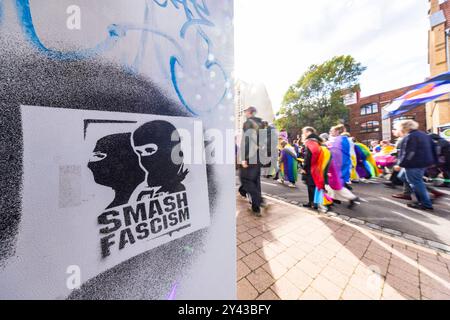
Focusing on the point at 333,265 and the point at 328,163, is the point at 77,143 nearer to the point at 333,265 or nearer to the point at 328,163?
the point at 333,265

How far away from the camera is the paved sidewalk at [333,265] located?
1698 mm

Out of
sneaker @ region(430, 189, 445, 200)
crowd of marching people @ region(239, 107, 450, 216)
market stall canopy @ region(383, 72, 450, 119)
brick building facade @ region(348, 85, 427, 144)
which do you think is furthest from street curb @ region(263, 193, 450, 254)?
brick building facade @ region(348, 85, 427, 144)

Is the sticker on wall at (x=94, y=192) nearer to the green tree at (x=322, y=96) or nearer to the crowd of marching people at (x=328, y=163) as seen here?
the crowd of marching people at (x=328, y=163)

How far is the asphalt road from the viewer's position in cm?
290

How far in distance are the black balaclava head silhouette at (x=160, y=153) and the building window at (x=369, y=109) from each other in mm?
30788

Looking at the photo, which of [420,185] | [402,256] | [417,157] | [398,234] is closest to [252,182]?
[402,256]

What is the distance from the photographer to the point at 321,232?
9.25 ft

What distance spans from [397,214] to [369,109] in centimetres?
2730

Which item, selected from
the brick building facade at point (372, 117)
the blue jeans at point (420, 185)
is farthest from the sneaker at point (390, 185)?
the brick building facade at point (372, 117)

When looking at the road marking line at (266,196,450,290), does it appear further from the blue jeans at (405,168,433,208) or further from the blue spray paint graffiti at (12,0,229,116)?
the blue spray paint graffiti at (12,0,229,116)

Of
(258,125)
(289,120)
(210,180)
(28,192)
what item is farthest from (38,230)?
(289,120)
